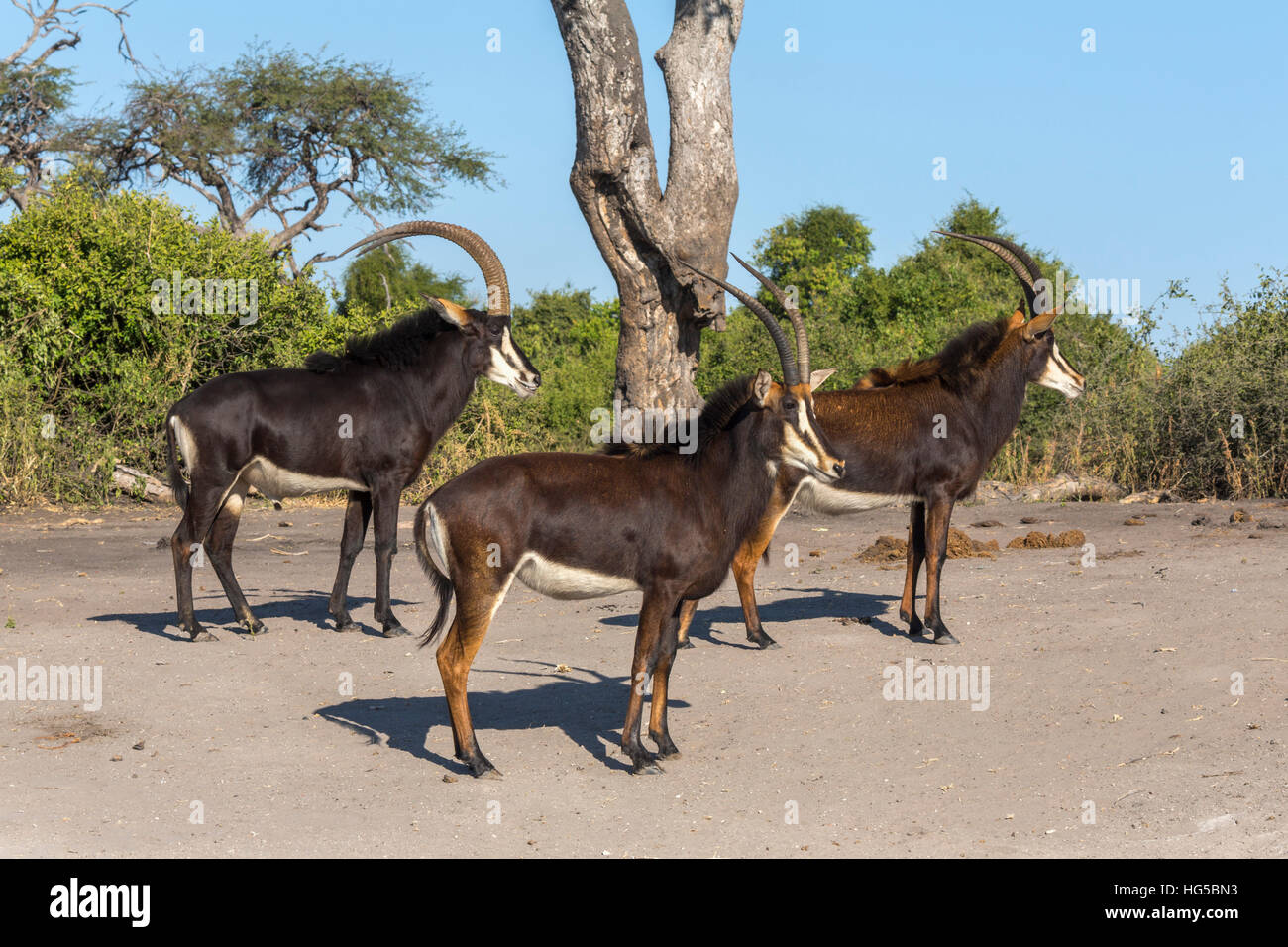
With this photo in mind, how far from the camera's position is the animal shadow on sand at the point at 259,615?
9.82 m

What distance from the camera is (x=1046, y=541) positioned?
12422mm

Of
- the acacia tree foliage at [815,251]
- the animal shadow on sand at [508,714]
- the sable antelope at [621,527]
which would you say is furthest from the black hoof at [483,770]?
the acacia tree foliage at [815,251]

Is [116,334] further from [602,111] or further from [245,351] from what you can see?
[602,111]

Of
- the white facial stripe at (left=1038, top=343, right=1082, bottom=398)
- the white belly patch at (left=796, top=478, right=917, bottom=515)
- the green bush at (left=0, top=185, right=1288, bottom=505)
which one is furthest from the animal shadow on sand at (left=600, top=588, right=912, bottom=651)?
the green bush at (left=0, top=185, right=1288, bottom=505)

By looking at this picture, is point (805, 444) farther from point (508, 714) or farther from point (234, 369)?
point (234, 369)

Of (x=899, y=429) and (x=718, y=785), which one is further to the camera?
(x=899, y=429)

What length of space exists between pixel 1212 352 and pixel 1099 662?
10148mm

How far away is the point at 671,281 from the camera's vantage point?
15.8 m

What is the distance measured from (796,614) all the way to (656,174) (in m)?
7.16

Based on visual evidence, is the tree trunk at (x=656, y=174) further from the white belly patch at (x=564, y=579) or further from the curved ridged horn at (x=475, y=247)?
the white belly patch at (x=564, y=579)

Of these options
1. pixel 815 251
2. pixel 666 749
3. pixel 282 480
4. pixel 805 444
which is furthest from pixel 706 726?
pixel 815 251

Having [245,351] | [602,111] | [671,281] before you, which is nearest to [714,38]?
[602,111]

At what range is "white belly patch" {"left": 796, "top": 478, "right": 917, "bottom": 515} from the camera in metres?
9.09

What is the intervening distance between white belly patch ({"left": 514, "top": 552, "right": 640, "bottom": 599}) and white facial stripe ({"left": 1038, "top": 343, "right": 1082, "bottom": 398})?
4.75 meters
